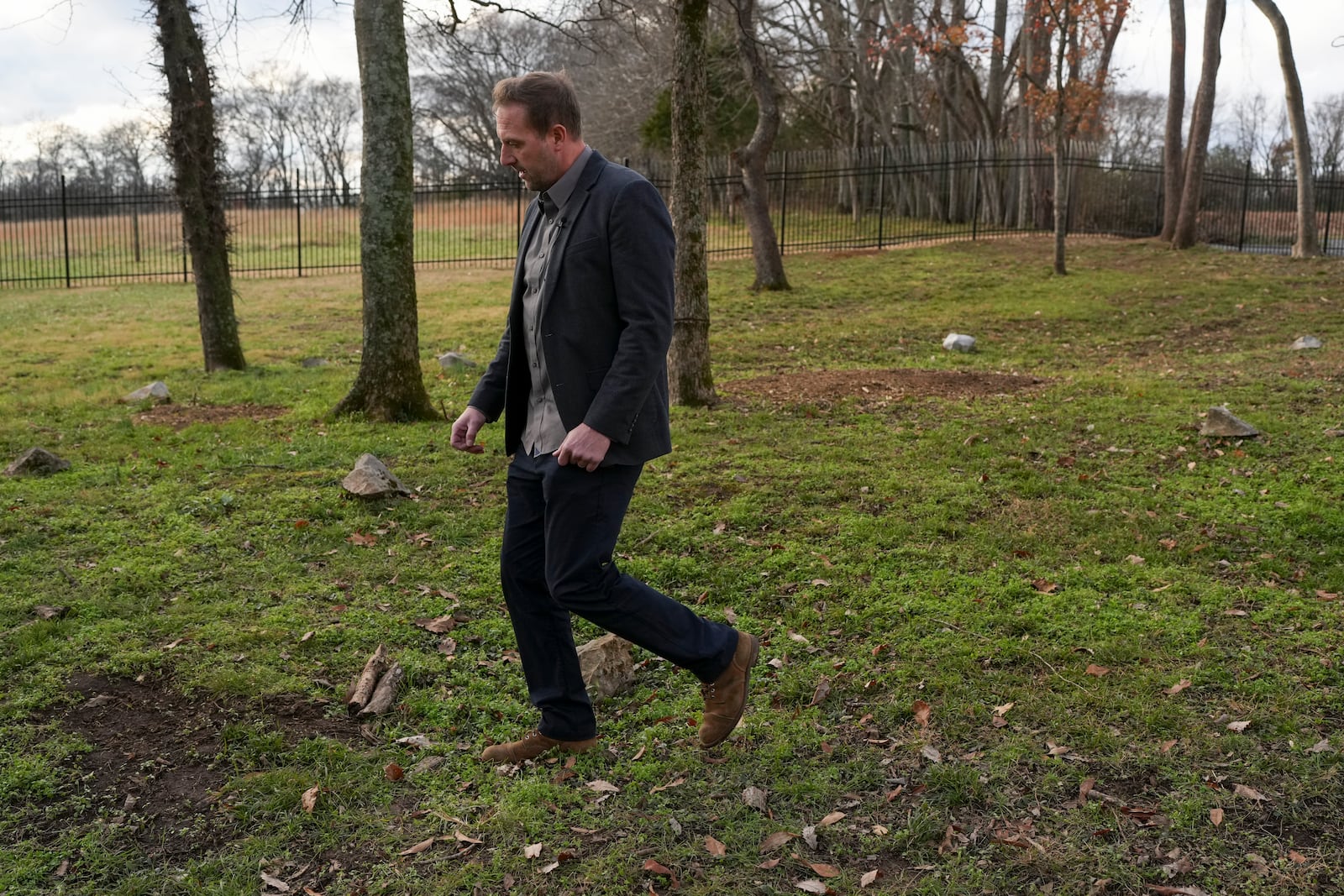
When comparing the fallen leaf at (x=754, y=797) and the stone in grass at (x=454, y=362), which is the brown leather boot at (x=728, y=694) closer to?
the fallen leaf at (x=754, y=797)

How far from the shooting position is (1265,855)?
3014 millimetres

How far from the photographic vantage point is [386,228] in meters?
8.16

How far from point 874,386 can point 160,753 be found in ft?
23.2

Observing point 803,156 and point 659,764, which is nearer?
point 659,764

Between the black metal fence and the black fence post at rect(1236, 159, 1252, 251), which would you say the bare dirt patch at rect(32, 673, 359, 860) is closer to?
the black metal fence

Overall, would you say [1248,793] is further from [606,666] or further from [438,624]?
[438,624]

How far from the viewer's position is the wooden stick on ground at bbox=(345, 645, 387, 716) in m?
4.00

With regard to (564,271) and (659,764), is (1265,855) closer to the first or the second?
(659,764)

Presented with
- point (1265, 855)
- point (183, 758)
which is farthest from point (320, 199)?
point (1265, 855)

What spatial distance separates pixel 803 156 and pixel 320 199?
11123mm

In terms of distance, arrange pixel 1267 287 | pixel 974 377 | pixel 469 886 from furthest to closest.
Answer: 1. pixel 1267 287
2. pixel 974 377
3. pixel 469 886

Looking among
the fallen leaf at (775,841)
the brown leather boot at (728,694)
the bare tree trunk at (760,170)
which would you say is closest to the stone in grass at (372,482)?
the brown leather boot at (728,694)

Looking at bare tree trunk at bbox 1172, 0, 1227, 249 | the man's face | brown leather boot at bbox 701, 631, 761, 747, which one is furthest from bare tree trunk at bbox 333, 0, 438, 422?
bare tree trunk at bbox 1172, 0, 1227, 249

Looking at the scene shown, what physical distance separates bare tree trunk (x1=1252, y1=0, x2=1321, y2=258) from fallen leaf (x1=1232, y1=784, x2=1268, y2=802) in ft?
58.9
